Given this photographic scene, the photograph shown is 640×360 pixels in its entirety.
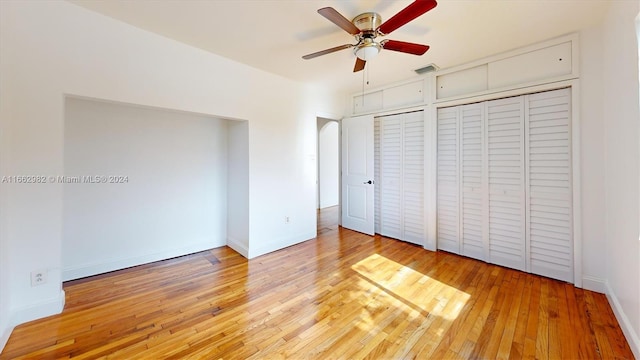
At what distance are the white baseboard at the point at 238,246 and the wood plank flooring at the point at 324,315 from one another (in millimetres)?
305

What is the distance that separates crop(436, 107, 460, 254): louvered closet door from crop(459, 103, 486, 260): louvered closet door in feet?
0.26

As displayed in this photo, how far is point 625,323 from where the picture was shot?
184 cm

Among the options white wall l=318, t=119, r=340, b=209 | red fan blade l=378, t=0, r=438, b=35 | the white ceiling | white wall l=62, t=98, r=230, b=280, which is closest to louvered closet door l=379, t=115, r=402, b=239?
the white ceiling

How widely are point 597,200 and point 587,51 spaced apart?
1499mm

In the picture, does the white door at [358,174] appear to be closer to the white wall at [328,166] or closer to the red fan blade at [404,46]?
the red fan blade at [404,46]

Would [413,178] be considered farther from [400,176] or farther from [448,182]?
[448,182]

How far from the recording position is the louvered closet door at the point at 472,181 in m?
3.21

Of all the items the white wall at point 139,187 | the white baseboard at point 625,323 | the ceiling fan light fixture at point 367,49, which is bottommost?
the white baseboard at point 625,323

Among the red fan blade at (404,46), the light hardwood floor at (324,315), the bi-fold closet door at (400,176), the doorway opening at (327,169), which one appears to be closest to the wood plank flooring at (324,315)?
the light hardwood floor at (324,315)

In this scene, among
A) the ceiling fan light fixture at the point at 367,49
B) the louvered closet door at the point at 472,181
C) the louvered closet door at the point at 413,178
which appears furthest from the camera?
the louvered closet door at the point at 413,178

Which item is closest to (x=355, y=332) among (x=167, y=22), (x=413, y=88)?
(x=167, y=22)

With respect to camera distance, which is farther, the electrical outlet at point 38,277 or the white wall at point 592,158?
the white wall at point 592,158

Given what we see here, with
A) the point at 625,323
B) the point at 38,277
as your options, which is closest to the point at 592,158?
the point at 625,323

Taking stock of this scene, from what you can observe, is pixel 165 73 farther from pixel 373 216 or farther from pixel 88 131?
pixel 373 216
